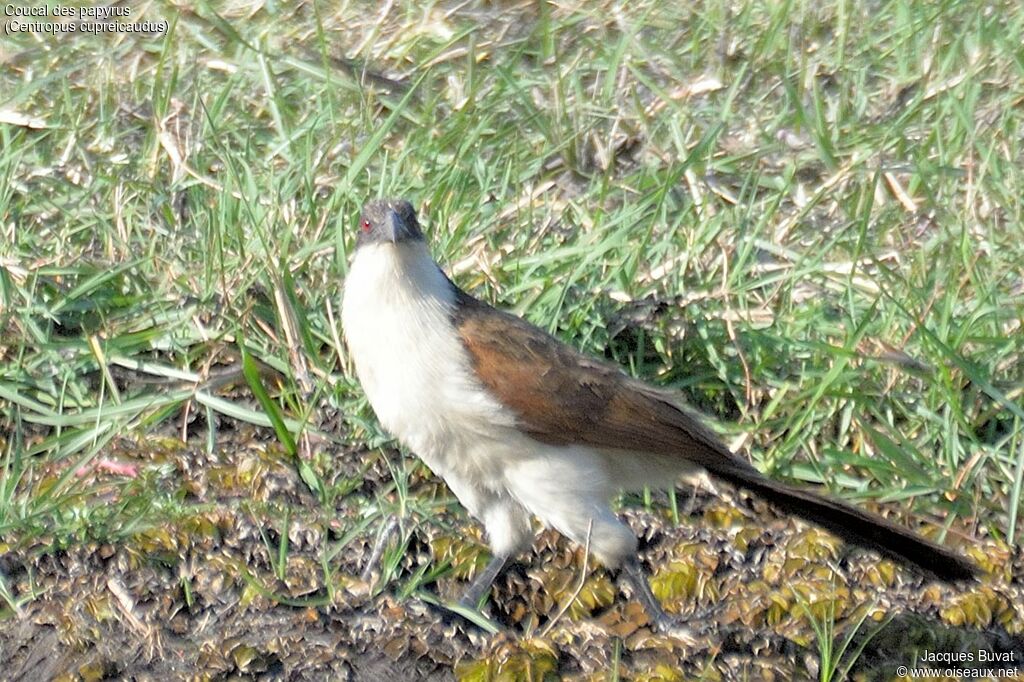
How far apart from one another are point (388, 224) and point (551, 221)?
1.37 m

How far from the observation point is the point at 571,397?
358cm

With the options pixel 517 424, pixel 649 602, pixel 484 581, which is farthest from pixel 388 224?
pixel 649 602

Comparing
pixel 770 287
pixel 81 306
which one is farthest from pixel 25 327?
pixel 770 287

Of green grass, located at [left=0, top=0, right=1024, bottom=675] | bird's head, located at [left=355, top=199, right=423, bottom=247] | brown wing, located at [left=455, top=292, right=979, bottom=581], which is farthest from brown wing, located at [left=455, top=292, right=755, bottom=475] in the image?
green grass, located at [left=0, top=0, right=1024, bottom=675]

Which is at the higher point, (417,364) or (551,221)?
(417,364)

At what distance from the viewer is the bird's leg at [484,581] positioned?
3498 mm

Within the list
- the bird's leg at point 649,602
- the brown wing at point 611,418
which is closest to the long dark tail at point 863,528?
the brown wing at point 611,418

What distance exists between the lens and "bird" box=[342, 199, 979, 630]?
3.46m

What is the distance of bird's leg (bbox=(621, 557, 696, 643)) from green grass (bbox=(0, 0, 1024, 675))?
57cm

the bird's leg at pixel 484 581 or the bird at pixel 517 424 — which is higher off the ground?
the bird at pixel 517 424

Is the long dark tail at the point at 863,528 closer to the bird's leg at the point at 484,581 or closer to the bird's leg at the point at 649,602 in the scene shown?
the bird's leg at the point at 649,602

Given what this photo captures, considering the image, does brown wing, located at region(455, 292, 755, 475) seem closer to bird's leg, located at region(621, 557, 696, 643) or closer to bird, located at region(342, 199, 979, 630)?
bird, located at region(342, 199, 979, 630)

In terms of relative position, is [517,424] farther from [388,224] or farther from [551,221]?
[551,221]

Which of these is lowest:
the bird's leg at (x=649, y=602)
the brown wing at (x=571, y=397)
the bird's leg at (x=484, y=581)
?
the bird's leg at (x=484, y=581)
